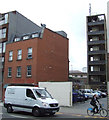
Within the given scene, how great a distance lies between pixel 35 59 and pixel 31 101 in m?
13.2

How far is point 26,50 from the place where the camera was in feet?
88.2

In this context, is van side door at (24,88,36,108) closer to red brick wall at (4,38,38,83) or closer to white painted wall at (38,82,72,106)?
white painted wall at (38,82,72,106)

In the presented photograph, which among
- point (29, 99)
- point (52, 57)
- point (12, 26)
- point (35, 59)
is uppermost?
point (12, 26)

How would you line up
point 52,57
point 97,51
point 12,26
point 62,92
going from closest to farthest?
point 62,92, point 52,57, point 12,26, point 97,51

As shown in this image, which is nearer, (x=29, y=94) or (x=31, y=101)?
(x=31, y=101)

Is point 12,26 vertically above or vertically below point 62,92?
above

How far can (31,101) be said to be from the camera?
12.6 metres

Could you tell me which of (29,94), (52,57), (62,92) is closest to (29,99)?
(29,94)

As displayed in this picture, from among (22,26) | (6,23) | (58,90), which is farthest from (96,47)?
(58,90)

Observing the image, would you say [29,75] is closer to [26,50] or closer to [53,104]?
[26,50]

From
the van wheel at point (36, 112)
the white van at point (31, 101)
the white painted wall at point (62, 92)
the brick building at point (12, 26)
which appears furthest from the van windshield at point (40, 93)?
the brick building at point (12, 26)

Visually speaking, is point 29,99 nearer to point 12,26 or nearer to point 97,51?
point 12,26

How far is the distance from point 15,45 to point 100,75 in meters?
34.7

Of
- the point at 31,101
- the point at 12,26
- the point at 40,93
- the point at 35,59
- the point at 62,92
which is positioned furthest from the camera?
the point at 12,26
